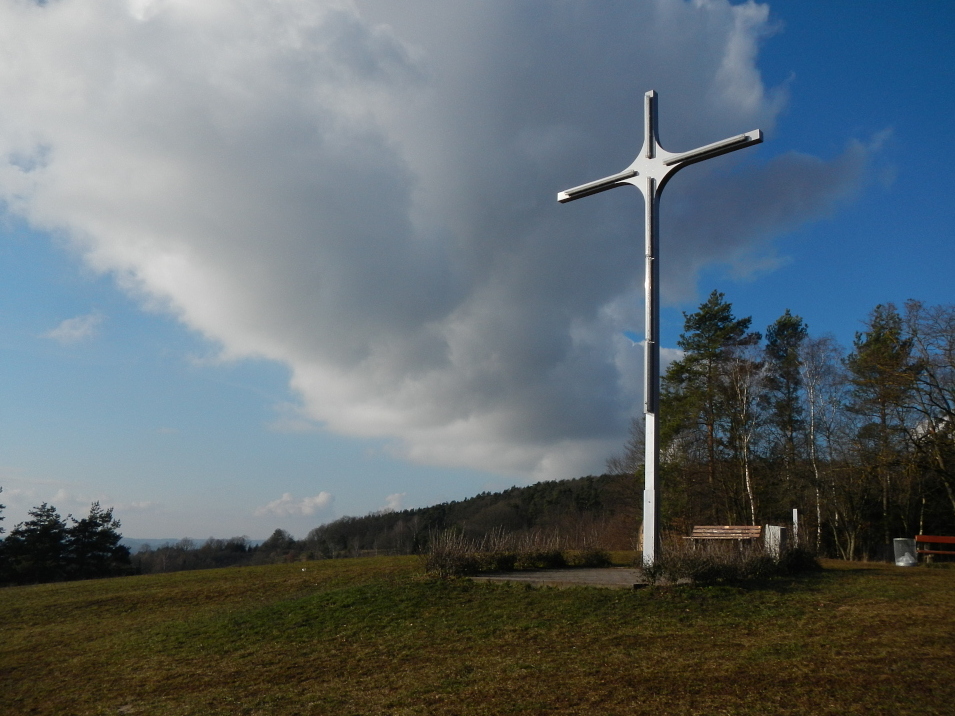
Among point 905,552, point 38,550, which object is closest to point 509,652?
point 905,552

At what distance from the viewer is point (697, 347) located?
32844mm

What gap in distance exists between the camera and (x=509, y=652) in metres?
7.54

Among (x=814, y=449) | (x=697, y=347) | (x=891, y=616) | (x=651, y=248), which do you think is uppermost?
(x=697, y=347)

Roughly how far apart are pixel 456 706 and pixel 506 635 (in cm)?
255

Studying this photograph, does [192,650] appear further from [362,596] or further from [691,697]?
[691,697]

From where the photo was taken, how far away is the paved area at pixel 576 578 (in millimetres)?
10641

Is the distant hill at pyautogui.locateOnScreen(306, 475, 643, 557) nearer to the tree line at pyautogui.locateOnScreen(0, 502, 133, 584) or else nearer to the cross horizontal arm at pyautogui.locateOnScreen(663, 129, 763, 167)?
the tree line at pyautogui.locateOnScreen(0, 502, 133, 584)

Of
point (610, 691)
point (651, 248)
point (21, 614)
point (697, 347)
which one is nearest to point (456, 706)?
point (610, 691)

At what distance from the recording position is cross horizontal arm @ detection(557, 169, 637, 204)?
42.2ft

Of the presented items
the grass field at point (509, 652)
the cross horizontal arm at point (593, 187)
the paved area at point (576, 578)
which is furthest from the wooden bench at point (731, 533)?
the cross horizontal arm at point (593, 187)

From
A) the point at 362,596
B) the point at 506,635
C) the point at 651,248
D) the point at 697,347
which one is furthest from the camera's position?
the point at 697,347

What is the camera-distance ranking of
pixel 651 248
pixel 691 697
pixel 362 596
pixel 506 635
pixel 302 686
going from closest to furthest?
pixel 691 697 < pixel 302 686 < pixel 506 635 < pixel 362 596 < pixel 651 248

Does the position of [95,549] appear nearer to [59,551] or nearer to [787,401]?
[59,551]

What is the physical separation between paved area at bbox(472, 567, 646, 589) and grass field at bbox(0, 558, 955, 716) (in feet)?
1.21
